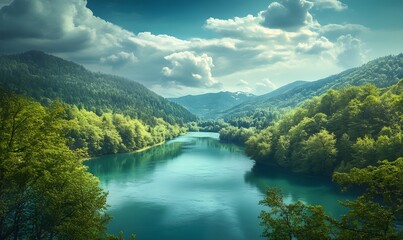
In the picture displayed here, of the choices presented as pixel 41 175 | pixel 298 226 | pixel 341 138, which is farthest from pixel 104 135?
pixel 298 226

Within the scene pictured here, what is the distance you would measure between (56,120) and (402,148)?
61346 mm

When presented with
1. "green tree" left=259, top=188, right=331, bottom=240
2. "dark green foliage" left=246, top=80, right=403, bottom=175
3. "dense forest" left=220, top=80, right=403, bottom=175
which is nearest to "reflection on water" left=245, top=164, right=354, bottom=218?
"dense forest" left=220, top=80, right=403, bottom=175

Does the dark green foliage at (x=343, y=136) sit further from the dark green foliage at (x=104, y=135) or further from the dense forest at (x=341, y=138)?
the dark green foliage at (x=104, y=135)

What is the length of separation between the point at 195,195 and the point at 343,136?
42010 millimetres

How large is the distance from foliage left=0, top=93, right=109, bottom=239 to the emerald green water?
21835 mm

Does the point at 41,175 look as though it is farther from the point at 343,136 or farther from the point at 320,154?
the point at 343,136

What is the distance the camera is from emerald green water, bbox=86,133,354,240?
159 ft

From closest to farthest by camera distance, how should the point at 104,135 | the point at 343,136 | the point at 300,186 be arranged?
the point at 300,186
the point at 343,136
the point at 104,135

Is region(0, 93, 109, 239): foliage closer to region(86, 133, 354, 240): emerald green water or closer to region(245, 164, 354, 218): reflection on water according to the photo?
region(86, 133, 354, 240): emerald green water

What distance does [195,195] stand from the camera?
67625 millimetres

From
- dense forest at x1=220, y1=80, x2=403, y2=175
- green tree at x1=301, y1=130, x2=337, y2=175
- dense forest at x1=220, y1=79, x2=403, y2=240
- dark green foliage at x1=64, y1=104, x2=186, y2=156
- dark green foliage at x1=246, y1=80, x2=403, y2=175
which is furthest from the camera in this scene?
dark green foliage at x1=64, y1=104, x2=186, y2=156

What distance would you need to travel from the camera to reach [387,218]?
15305 mm

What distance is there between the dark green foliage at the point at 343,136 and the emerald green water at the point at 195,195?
5.74 m

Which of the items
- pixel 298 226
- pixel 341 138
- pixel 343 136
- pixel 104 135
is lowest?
pixel 298 226
